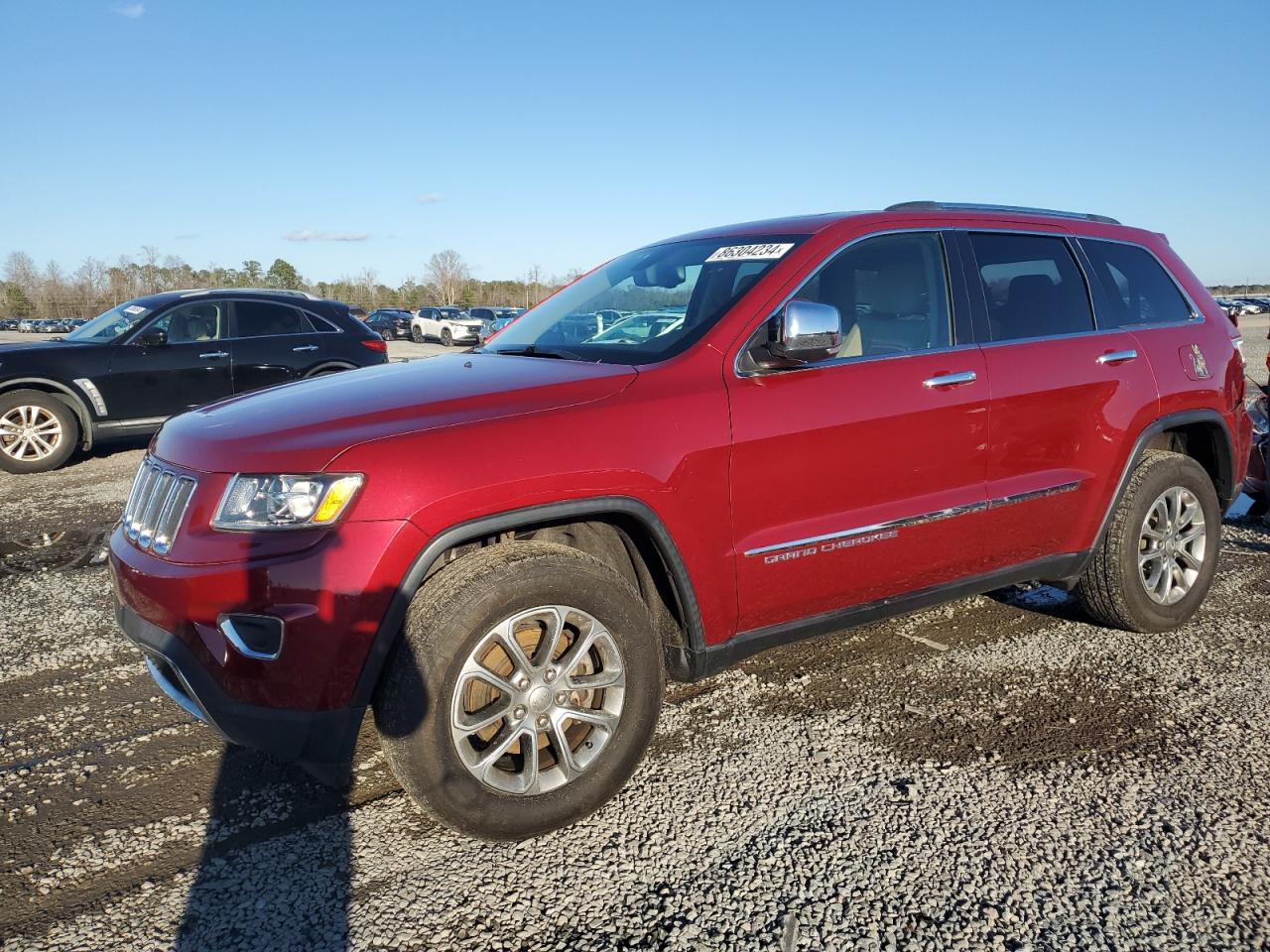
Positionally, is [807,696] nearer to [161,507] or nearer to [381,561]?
[381,561]

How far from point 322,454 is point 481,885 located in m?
1.25

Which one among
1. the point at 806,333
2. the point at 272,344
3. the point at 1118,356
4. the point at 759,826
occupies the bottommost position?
the point at 759,826

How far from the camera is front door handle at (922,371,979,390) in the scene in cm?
332

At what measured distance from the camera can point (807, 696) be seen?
357cm

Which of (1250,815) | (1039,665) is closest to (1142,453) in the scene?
(1039,665)

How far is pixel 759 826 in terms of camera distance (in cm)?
267

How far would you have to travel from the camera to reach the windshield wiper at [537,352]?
10.8 ft

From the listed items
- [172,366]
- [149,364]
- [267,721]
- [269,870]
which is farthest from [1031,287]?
[149,364]

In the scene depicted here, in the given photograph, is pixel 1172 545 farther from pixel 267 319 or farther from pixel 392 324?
pixel 392 324

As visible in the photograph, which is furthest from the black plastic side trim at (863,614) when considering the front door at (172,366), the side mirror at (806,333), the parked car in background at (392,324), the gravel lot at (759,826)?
the parked car in background at (392,324)

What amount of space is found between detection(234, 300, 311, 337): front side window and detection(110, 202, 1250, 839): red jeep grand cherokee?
6346 millimetres

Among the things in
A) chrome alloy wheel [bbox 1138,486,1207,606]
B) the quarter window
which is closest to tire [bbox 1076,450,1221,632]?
A: chrome alloy wheel [bbox 1138,486,1207,606]

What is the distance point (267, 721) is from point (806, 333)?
1.96 meters

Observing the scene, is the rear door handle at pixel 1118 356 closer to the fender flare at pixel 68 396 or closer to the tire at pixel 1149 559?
the tire at pixel 1149 559
